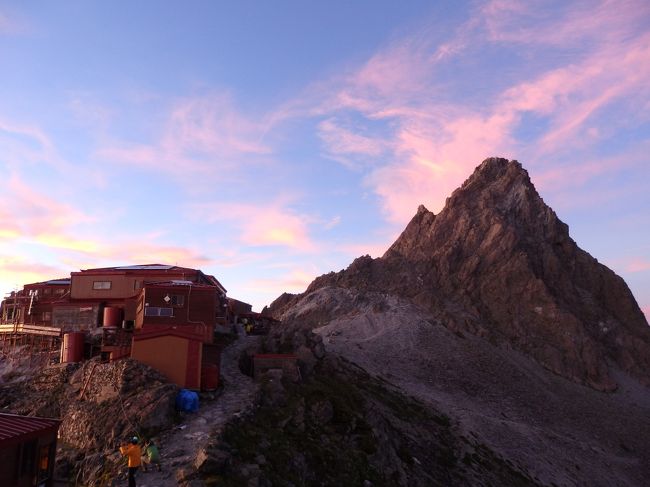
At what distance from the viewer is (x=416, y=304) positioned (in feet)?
331

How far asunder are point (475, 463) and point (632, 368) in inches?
2935

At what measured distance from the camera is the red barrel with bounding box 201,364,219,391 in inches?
1284

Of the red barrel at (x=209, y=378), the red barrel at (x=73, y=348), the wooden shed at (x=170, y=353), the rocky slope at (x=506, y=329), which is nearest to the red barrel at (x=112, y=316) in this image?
the red barrel at (x=73, y=348)

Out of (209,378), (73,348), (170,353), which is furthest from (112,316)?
(209,378)

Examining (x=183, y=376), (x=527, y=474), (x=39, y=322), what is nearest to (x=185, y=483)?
(x=183, y=376)

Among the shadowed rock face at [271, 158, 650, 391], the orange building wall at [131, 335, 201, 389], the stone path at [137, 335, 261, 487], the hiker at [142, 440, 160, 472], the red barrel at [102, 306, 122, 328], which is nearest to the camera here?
the stone path at [137, 335, 261, 487]

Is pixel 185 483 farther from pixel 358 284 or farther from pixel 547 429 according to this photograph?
pixel 358 284

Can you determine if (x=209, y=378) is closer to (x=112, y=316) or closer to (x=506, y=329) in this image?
(x=112, y=316)

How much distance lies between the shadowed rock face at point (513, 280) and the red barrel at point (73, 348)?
65.6 meters

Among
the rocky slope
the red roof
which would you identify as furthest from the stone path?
the rocky slope

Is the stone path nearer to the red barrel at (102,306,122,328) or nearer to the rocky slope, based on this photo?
the rocky slope

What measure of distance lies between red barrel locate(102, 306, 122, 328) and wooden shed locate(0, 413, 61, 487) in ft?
85.2

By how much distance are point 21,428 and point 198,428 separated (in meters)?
7.97

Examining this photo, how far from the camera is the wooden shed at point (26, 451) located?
66.6ft
